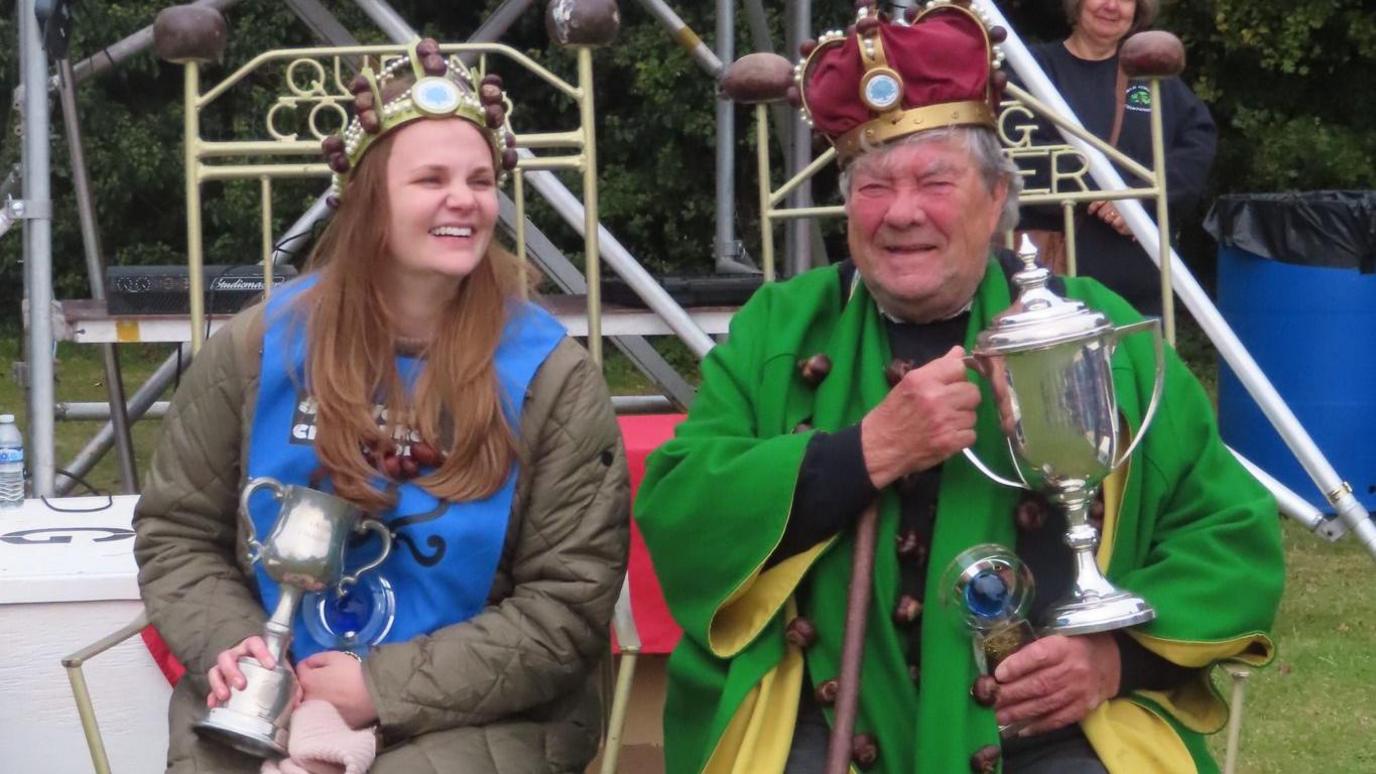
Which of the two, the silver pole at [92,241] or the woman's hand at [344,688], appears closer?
the woman's hand at [344,688]

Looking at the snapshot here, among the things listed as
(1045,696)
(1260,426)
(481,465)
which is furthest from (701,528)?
(1260,426)

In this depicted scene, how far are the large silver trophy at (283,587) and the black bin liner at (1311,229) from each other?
194 inches

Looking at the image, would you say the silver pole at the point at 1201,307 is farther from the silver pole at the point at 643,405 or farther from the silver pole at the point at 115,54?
the silver pole at the point at 115,54

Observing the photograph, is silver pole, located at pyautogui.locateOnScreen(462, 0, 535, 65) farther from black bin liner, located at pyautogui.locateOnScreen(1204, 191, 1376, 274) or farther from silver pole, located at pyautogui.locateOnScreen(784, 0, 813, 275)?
black bin liner, located at pyautogui.locateOnScreen(1204, 191, 1376, 274)

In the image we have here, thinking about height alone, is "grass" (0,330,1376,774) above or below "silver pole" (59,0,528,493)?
below

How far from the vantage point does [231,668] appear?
7.65 ft

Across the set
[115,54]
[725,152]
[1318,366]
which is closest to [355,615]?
[115,54]

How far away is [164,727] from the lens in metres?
3.03

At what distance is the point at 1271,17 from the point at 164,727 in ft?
28.9

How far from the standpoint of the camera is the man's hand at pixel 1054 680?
2.28 m

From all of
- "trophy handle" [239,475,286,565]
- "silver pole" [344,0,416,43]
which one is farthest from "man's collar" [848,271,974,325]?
"silver pole" [344,0,416,43]

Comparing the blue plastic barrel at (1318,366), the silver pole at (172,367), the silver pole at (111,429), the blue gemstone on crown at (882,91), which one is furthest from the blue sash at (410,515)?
the blue plastic barrel at (1318,366)

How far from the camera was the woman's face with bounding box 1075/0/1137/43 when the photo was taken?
4.89 meters

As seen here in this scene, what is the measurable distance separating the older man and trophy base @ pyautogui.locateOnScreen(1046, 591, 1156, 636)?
0.11 feet
